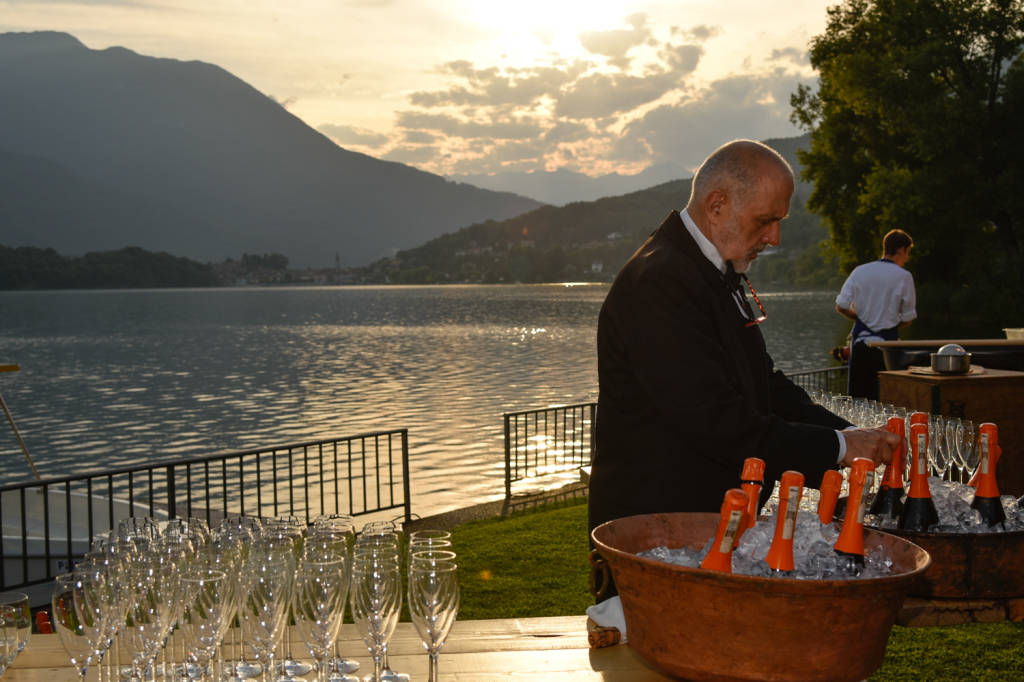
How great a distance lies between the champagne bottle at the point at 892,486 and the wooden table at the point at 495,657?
122cm

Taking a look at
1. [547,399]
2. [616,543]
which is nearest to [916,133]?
[547,399]

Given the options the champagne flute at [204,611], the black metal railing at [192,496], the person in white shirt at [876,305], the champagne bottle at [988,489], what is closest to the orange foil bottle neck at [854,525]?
the champagne bottle at [988,489]

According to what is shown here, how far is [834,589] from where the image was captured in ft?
6.20

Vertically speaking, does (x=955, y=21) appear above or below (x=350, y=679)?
above

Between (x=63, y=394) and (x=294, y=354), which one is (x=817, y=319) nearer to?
(x=294, y=354)

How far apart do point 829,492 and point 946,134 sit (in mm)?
33884

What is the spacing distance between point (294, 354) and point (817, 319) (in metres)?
54.3

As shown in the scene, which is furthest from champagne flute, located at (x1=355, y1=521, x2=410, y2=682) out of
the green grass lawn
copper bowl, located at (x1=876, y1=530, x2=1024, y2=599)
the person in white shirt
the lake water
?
the lake water

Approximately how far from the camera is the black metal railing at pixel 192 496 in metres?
9.22

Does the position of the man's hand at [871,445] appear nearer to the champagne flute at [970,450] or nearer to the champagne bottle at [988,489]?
the champagne bottle at [988,489]

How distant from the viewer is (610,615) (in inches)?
105

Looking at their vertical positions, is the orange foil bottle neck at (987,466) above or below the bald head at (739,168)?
below

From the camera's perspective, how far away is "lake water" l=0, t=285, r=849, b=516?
26.8m

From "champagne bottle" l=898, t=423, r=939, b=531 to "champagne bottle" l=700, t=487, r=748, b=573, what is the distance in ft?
3.83
